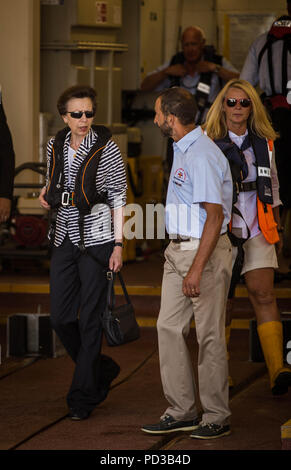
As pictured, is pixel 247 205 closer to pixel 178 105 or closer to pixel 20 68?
pixel 178 105

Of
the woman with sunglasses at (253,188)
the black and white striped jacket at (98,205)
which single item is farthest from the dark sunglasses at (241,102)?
the black and white striped jacket at (98,205)

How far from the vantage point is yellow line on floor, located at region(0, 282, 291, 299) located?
8.66 metres

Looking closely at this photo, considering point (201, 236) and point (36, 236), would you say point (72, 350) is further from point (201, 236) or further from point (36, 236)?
point (36, 236)

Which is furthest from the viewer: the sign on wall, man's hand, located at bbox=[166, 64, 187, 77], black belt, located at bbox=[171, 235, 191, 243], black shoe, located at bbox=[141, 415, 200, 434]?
the sign on wall

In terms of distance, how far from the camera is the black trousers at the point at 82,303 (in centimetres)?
582

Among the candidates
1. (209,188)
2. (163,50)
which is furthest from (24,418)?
(163,50)

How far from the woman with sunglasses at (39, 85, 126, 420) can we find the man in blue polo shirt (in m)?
0.49

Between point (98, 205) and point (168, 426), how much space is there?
129cm

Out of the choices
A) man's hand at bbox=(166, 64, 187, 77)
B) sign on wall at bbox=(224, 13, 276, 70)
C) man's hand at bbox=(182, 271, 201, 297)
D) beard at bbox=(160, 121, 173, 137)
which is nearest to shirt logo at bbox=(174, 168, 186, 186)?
beard at bbox=(160, 121, 173, 137)

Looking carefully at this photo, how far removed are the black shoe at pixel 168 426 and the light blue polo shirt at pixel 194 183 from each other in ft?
3.32

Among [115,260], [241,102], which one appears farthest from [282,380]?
[241,102]

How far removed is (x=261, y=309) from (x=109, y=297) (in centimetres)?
106

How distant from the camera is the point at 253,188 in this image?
6160 mm

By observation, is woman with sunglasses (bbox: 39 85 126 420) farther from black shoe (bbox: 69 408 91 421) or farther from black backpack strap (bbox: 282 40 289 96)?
black backpack strap (bbox: 282 40 289 96)
